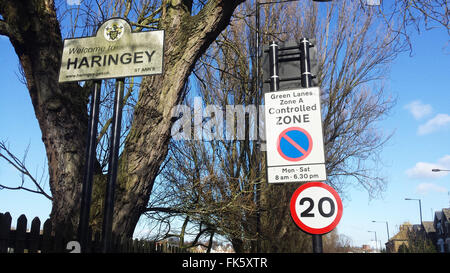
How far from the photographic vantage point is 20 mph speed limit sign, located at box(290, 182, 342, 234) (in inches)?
131

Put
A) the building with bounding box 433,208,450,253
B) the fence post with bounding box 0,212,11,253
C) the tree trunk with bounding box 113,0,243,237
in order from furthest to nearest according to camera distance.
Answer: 1. the building with bounding box 433,208,450,253
2. the tree trunk with bounding box 113,0,243,237
3. the fence post with bounding box 0,212,11,253

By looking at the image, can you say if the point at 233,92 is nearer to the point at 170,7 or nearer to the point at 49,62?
the point at 170,7

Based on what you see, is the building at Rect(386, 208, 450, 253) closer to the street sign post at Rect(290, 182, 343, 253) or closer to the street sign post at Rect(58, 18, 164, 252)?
the street sign post at Rect(290, 182, 343, 253)

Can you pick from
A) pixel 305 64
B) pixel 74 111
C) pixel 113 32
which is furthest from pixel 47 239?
pixel 305 64

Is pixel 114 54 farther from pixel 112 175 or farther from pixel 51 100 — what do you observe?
pixel 51 100

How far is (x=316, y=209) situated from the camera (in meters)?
3.39

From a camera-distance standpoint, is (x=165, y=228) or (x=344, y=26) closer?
(x=165, y=228)

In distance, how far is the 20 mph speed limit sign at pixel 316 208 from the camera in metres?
3.34

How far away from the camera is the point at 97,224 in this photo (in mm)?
4680

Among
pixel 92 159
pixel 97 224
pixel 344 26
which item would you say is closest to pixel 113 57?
pixel 92 159

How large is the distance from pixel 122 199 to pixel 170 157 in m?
4.72

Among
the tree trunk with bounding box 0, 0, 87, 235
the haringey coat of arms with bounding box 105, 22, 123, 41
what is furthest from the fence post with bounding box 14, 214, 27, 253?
the haringey coat of arms with bounding box 105, 22, 123, 41

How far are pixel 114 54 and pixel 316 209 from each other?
215 cm

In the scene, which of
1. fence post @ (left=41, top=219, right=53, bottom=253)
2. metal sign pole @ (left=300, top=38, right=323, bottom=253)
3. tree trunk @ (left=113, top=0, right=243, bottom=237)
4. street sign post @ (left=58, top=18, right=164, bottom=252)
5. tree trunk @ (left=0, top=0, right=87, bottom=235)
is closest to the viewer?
street sign post @ (left=58, top=18, right=164, bottom=252)
